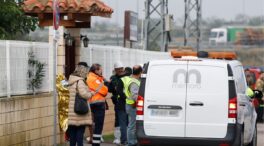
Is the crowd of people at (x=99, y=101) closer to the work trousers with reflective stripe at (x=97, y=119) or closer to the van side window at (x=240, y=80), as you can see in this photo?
the work trousers with reflective stripe at (x=97, y=119)

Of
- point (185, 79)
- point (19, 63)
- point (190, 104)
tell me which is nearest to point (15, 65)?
point (19, 63)

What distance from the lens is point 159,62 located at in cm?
1530

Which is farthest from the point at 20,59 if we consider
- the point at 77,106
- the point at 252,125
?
the point at 252,125

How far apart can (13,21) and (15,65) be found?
3.18 meters

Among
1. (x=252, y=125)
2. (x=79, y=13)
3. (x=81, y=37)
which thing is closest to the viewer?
(x=252, y=125)

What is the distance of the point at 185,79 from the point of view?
15.1 metres

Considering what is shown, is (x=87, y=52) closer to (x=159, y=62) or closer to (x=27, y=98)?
(x=27, y=98)

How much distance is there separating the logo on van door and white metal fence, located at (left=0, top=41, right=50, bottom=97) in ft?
10.3

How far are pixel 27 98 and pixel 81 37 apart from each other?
4832 mm

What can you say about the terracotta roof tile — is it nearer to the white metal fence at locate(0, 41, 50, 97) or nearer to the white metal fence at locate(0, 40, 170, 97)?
the white metal fence at locate(0, 40, 170, 97)

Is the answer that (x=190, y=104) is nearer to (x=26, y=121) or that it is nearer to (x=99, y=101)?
(x=99, y=101)

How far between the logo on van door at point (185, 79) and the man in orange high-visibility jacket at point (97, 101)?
281 cm

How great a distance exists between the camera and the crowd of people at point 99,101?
15.5m

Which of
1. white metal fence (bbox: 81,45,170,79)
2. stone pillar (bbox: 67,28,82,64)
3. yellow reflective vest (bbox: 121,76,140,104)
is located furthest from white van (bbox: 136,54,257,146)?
white metal fence (bbox: 81,45,170,79)
